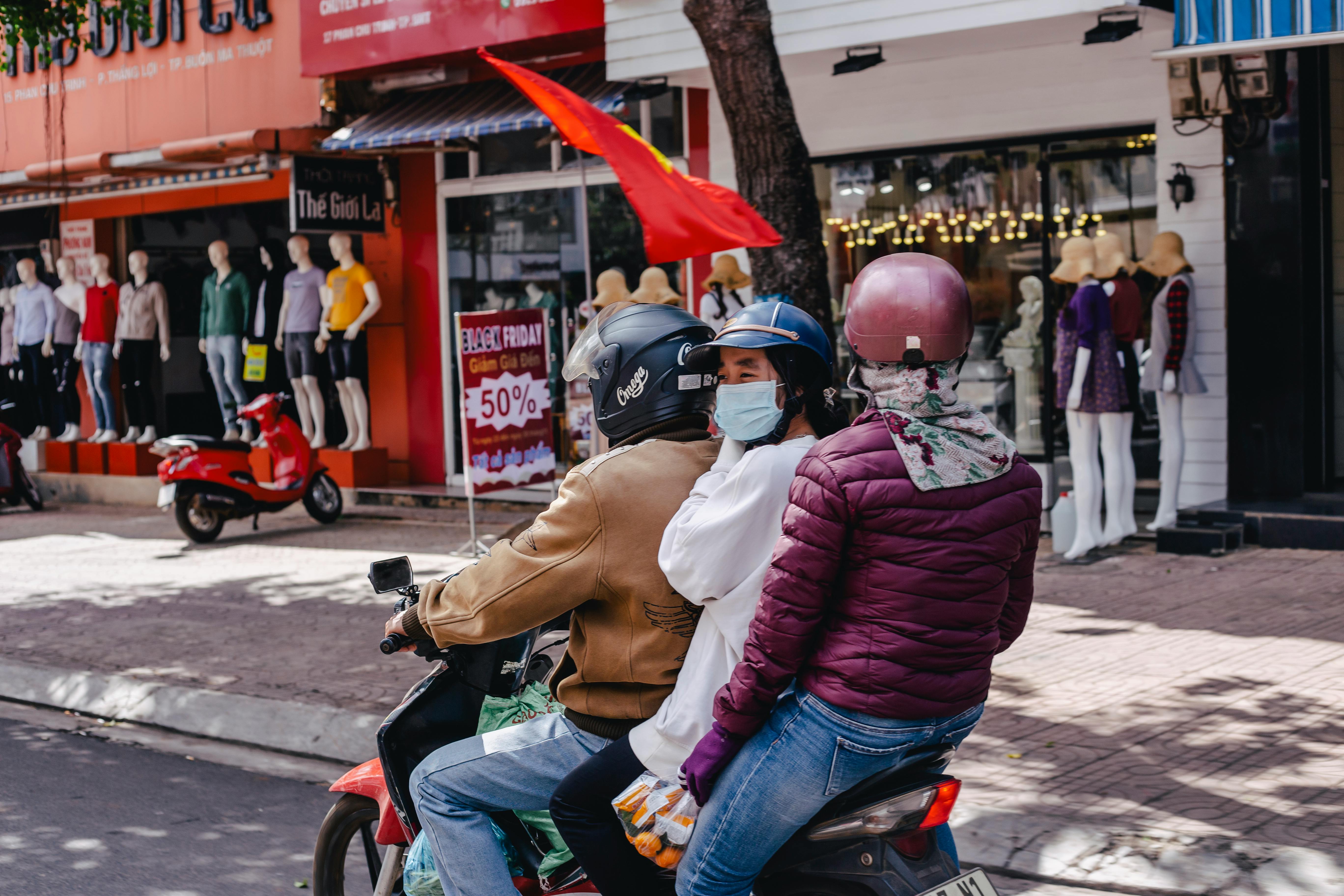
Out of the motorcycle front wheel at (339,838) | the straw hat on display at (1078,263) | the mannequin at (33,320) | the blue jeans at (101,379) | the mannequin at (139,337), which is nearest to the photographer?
the motorcycle front wheel at (339,838)

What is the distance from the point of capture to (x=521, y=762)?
2.95 m

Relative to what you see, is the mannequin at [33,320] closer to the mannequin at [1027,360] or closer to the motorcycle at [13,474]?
the motorcycle at [13,474]

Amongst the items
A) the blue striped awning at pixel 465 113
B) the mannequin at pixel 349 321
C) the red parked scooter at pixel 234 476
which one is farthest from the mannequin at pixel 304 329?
the red parked scooter at pixel 234 476

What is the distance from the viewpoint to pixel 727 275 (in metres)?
11.0

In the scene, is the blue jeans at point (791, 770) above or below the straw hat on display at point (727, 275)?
below

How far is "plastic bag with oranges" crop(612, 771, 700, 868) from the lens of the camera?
2.66 m

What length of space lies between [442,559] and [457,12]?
520 cm

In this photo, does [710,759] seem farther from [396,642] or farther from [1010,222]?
[1010,222]

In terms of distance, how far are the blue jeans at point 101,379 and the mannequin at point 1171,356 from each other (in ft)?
40.8

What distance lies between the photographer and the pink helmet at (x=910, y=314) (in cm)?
254

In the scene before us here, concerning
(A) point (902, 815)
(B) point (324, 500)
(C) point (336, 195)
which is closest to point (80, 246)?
(C) point (336, 195)

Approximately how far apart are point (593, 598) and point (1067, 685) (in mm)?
4163

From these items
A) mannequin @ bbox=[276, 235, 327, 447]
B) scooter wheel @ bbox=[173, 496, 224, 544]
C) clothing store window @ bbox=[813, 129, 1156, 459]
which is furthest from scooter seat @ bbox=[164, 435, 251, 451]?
clothing store window @ bbox=[813, 129, 1156, 459]

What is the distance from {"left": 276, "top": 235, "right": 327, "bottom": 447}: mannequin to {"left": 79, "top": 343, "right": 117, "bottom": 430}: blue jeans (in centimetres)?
313
